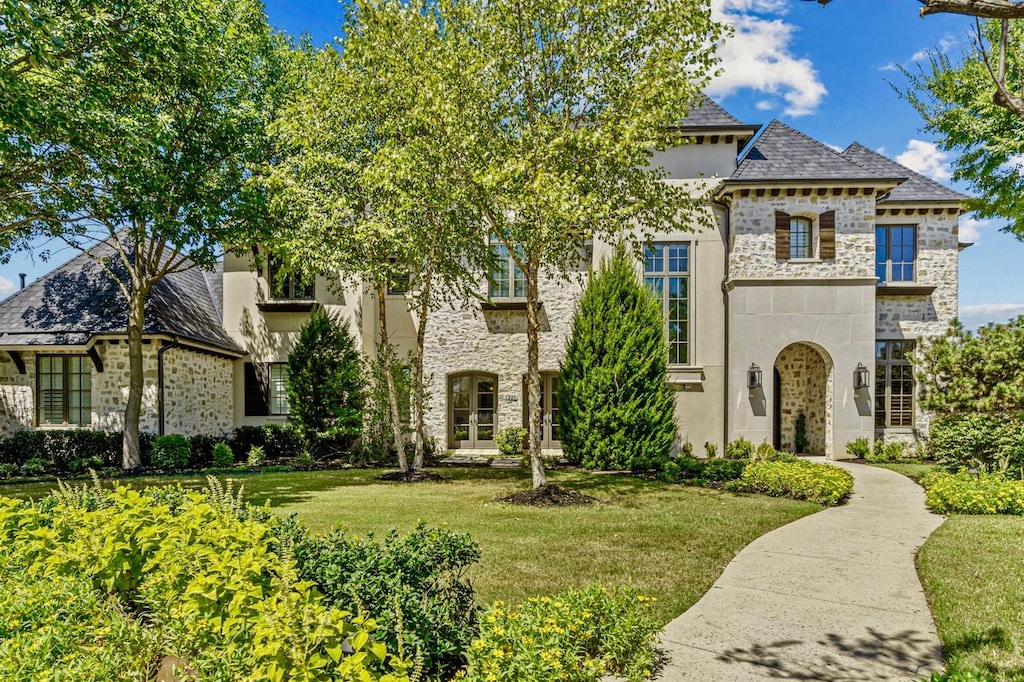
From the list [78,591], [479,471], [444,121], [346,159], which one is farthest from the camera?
[479,471]

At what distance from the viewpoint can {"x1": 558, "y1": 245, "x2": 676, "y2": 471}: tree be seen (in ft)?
45.8

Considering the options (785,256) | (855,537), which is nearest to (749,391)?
(785,256)

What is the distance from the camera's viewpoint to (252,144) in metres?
13.1

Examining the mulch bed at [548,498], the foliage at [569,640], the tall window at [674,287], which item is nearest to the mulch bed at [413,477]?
the mulch bed at [548,498]

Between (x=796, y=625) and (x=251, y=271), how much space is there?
54.9ft

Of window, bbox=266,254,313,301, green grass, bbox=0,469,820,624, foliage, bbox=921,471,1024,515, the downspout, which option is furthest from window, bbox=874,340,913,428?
the downspout

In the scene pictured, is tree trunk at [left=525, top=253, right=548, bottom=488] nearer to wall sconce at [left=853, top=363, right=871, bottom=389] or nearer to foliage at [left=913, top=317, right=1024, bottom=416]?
foliage at [left=913, top=317, right=1024, bottom=416]

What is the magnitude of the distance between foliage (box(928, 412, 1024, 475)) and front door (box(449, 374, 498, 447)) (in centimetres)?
1059

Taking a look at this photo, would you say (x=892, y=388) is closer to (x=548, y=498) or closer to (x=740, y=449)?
(x=740, y=449)

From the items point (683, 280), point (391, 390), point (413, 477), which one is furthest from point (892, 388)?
point (391, 390)

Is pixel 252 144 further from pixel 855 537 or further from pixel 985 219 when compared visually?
pixel 985 219

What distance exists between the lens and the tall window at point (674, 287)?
636 inches

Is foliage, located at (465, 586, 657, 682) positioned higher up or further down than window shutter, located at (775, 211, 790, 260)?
further down

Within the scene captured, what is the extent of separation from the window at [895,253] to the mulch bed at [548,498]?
12.5 m
